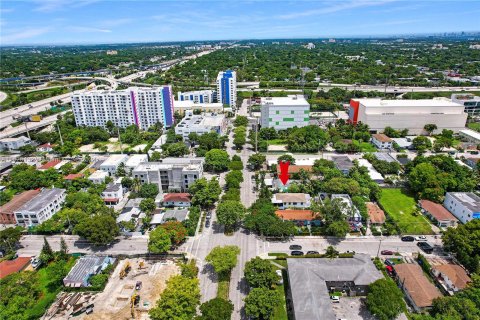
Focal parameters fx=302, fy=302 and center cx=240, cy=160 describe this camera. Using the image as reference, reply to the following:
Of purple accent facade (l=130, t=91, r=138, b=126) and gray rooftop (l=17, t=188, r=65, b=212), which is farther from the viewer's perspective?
purple accent facade (l=130, t=91, r=138, b=126)

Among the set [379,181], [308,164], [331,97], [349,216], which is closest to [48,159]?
[308,164]

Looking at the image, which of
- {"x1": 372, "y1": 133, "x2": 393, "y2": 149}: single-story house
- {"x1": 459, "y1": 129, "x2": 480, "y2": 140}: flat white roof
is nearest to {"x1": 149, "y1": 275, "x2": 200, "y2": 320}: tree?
{"x1": 372, "y1": 133, "x2": 393, "y2": 149}: single-story house

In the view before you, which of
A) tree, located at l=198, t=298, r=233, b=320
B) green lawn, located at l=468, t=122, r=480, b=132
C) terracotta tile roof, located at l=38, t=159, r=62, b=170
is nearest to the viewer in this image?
tree, located at l=198, t=298, r=233, b=320

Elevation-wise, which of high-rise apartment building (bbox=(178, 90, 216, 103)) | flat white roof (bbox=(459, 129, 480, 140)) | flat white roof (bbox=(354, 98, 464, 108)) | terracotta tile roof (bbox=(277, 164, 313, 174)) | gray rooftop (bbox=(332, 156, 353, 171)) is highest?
flat white roof (bbox=(354, 98, 464, 108))

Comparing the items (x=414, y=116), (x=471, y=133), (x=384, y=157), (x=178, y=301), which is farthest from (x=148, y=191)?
(x=471, y=133)

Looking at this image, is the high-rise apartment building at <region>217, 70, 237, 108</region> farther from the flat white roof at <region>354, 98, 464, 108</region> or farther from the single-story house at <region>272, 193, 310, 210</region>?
the single-story house at <region>272, 193, 310, 210</region>

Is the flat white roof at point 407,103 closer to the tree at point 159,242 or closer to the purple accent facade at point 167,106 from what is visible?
the purple accent facade at point 167,106
